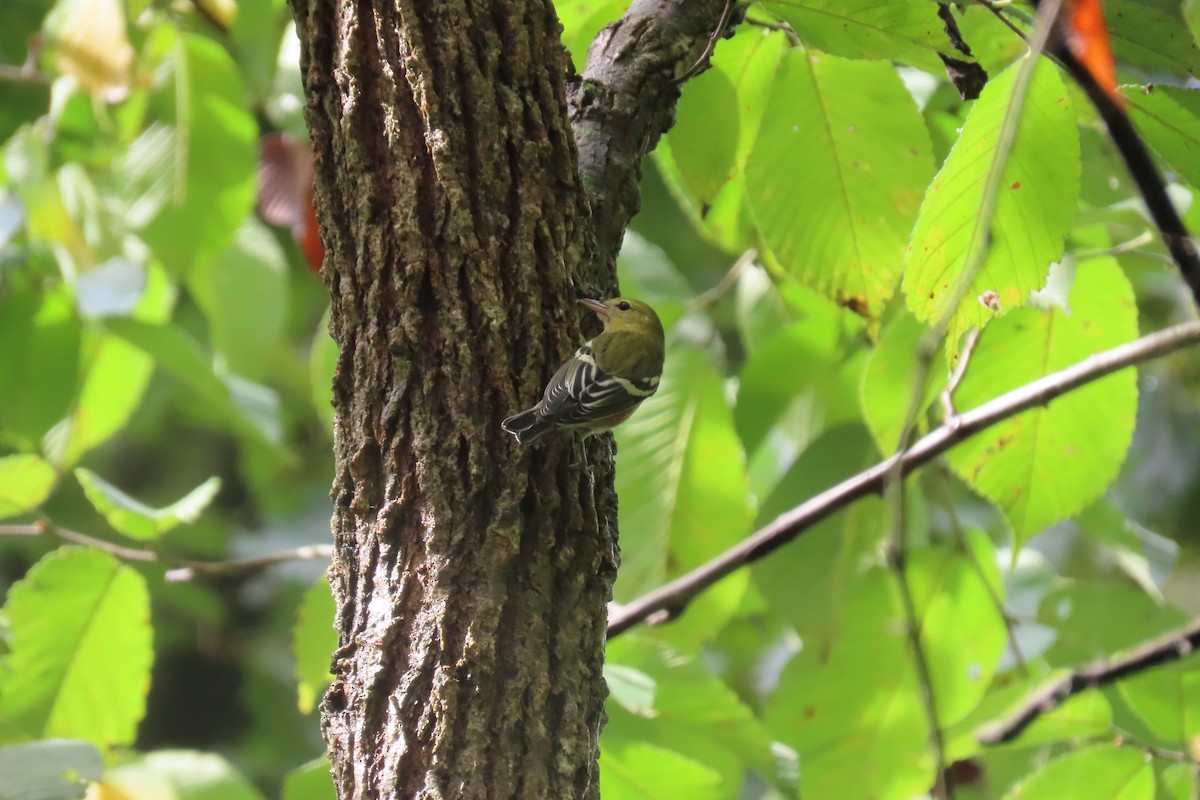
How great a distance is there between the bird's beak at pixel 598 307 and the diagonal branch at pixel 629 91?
5cm

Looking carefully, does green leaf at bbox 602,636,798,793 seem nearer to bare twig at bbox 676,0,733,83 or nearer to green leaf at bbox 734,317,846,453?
green leaf at bbox 734,317,846,453

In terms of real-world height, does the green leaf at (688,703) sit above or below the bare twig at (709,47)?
below

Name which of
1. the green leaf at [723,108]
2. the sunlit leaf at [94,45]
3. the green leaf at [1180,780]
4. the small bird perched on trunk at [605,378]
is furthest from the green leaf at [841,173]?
the sunlit leaf at [94,45]

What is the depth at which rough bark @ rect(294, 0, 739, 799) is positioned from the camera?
1.08m

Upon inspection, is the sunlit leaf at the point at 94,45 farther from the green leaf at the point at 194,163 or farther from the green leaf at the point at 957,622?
the green leaf at the point at 957,622

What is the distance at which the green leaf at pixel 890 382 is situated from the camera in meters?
1.75

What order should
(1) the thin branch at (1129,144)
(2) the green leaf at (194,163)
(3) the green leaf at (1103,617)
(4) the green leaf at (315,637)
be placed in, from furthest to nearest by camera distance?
(2) the green leaf at (194,163) < (3) the green leaf at (1103,617) < (4) the green leaf at (315,637) < (1) the thin branch at (1129,144)

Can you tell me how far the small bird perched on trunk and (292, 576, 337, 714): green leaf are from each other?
622mm

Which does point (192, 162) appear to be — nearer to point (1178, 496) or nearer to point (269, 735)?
point (1178, 496)

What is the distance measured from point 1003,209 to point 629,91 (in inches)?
18.7

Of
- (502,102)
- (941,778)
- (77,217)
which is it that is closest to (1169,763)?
(941,778)

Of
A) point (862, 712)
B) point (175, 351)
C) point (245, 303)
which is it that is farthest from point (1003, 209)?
point (245, 303)

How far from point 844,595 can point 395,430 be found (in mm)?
1224

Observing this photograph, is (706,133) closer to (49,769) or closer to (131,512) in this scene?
(131,512)
